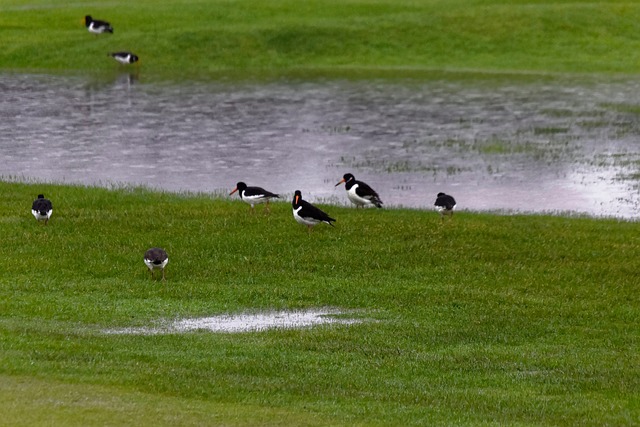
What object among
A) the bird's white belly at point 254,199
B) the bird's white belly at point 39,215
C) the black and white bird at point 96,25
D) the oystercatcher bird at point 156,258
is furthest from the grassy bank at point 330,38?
the oystercatcher bird at point 156,258

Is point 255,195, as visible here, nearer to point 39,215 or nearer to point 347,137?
point 39,215

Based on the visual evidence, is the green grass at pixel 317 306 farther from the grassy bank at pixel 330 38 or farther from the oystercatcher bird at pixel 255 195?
the grassy bank at pixel 330 38

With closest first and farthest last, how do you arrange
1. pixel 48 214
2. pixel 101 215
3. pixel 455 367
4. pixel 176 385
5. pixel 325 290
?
pixel 176 385 < pixel 455 367 < pixel 325 290 < pixel 48 214 < pixel 101 215

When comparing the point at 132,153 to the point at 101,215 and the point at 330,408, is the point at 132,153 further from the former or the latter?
the point at 330,408

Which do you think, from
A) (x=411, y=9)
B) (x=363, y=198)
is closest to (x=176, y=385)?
(x=363, y=198)

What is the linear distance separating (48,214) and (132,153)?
16322mm

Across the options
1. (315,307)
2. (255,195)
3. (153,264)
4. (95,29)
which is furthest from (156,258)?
(95,29)

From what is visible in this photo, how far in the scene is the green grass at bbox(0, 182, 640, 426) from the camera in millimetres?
14758

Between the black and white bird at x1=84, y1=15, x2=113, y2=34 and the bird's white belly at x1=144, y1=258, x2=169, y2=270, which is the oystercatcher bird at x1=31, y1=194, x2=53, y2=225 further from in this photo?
the black and white bird at x1=84, y1=15, x2=113, y2=34

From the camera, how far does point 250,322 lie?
66.2 feet

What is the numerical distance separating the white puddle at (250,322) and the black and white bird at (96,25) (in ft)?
166

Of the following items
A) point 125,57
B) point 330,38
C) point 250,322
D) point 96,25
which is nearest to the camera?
point 250,322

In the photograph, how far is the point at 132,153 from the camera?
4288cm

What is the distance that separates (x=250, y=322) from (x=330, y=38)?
167ft
